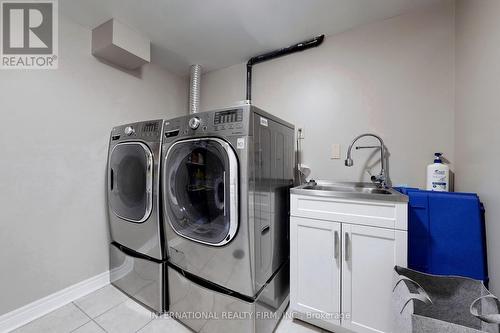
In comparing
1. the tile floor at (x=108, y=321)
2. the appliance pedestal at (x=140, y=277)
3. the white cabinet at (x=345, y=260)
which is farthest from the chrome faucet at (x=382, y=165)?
the appliance pedestal at (x=140, y=277)

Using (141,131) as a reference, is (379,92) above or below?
above

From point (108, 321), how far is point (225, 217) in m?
1.20

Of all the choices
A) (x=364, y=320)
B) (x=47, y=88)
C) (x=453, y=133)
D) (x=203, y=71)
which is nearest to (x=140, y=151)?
(x=47, y=88)

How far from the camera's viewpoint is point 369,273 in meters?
1.14

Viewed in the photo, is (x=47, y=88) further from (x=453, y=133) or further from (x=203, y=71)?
(x=453, y=133)

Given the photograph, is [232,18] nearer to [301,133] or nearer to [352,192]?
[301,133]

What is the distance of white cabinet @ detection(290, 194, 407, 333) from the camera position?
1.10 metres

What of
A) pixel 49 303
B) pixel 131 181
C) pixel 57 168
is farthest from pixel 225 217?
pixel 49 303

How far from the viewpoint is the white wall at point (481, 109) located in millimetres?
944

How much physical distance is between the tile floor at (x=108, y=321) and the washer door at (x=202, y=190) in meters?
0.68

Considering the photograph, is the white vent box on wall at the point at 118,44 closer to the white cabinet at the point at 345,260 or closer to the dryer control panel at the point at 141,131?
the dryer control panel at the point at 141,131

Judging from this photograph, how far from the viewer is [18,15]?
1.42 metres

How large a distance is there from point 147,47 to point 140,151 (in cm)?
107

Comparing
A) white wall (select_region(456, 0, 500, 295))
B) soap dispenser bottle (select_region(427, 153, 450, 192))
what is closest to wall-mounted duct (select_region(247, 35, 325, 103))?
white wall (select_region(456, 0, 500, 295))
